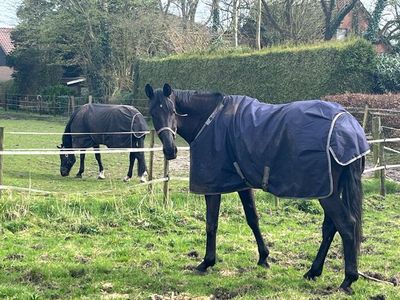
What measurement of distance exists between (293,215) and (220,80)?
18199 millimetres

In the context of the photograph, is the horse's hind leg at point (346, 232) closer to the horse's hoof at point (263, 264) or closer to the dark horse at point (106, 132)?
the horse's hoof at point (263, 264)

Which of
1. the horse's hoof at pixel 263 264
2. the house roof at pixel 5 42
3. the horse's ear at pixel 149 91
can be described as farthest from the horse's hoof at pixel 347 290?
the house roof at pixel 5 42

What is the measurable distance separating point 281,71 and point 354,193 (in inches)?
724

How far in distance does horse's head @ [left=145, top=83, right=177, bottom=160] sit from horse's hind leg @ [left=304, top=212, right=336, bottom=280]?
166cm

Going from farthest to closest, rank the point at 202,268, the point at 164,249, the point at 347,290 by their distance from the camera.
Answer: the point at 164,249 → the point at 202,268 → the point at 347,290

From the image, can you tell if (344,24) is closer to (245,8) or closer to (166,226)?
(245,8)

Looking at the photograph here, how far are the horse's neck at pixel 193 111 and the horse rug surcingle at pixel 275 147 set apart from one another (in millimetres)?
195

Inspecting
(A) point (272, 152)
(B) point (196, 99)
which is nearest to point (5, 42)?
(B) point (196, 99)

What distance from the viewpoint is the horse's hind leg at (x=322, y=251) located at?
5.52 metres

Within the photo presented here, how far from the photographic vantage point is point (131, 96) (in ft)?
106

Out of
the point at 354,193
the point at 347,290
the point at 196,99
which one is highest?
the point at 196,99

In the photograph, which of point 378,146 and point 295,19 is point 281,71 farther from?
point 378,146

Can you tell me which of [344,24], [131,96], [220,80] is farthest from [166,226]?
[344,24]

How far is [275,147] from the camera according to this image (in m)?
5.34
